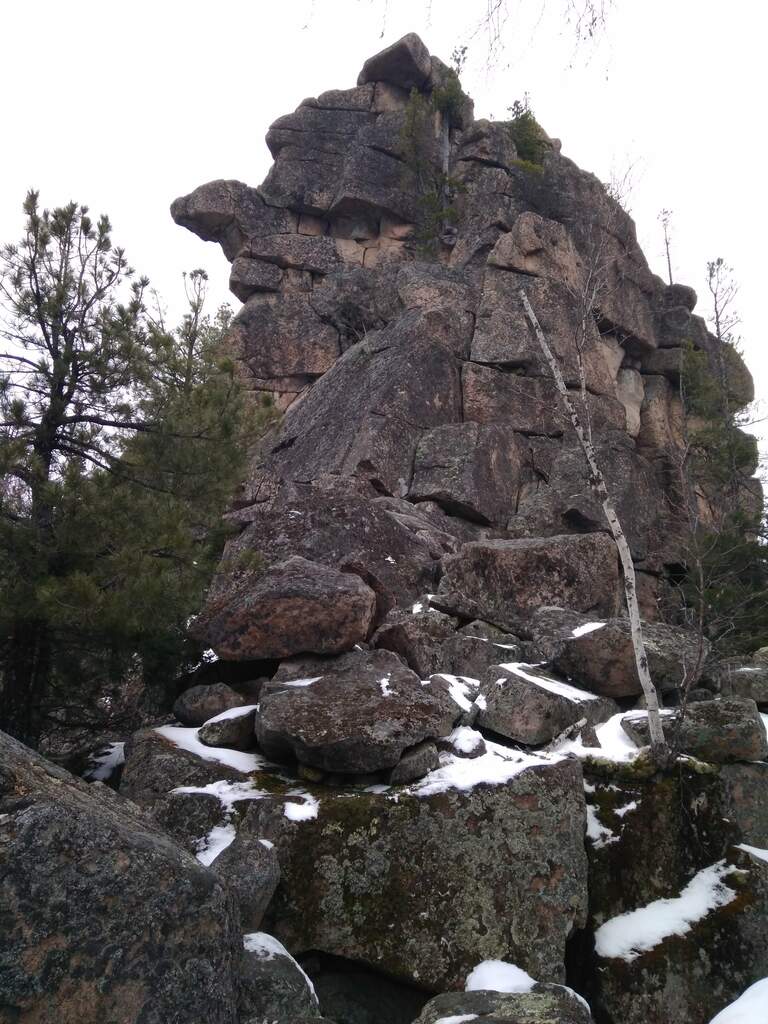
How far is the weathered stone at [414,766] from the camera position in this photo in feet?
25.4

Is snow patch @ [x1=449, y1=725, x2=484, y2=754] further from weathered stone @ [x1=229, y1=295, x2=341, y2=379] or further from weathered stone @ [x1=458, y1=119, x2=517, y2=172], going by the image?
weathered stone @ [x1=458, y1=119, x2=517, y2=172]

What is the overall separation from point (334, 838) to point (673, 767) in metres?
3.33

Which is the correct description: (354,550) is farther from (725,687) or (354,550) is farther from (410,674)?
(725,687)

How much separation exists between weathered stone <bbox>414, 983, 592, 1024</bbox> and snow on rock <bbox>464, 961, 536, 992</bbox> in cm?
75

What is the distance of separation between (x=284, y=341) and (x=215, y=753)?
18572 millimetres

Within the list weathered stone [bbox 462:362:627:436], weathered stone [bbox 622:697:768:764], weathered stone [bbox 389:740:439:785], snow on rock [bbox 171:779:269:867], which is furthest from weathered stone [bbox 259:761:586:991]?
weathered stone [bbox 462:362:627:436]

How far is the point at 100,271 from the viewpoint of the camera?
10609 mm

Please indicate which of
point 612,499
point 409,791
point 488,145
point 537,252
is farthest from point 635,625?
point 488,145

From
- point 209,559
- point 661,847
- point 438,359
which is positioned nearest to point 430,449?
point 438,359

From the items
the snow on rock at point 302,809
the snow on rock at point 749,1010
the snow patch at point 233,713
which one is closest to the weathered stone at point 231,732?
the snow patch at point 233,713

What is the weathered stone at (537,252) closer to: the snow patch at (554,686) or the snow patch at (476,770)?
the snow patch at (554,686)

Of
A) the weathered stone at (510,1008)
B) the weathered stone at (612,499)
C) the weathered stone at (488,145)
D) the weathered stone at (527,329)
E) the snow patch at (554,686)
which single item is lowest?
the weathered stone at (510,1008)

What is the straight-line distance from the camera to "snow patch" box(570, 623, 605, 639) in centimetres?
1038

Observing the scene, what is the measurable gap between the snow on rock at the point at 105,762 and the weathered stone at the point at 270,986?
4068 millimetres
